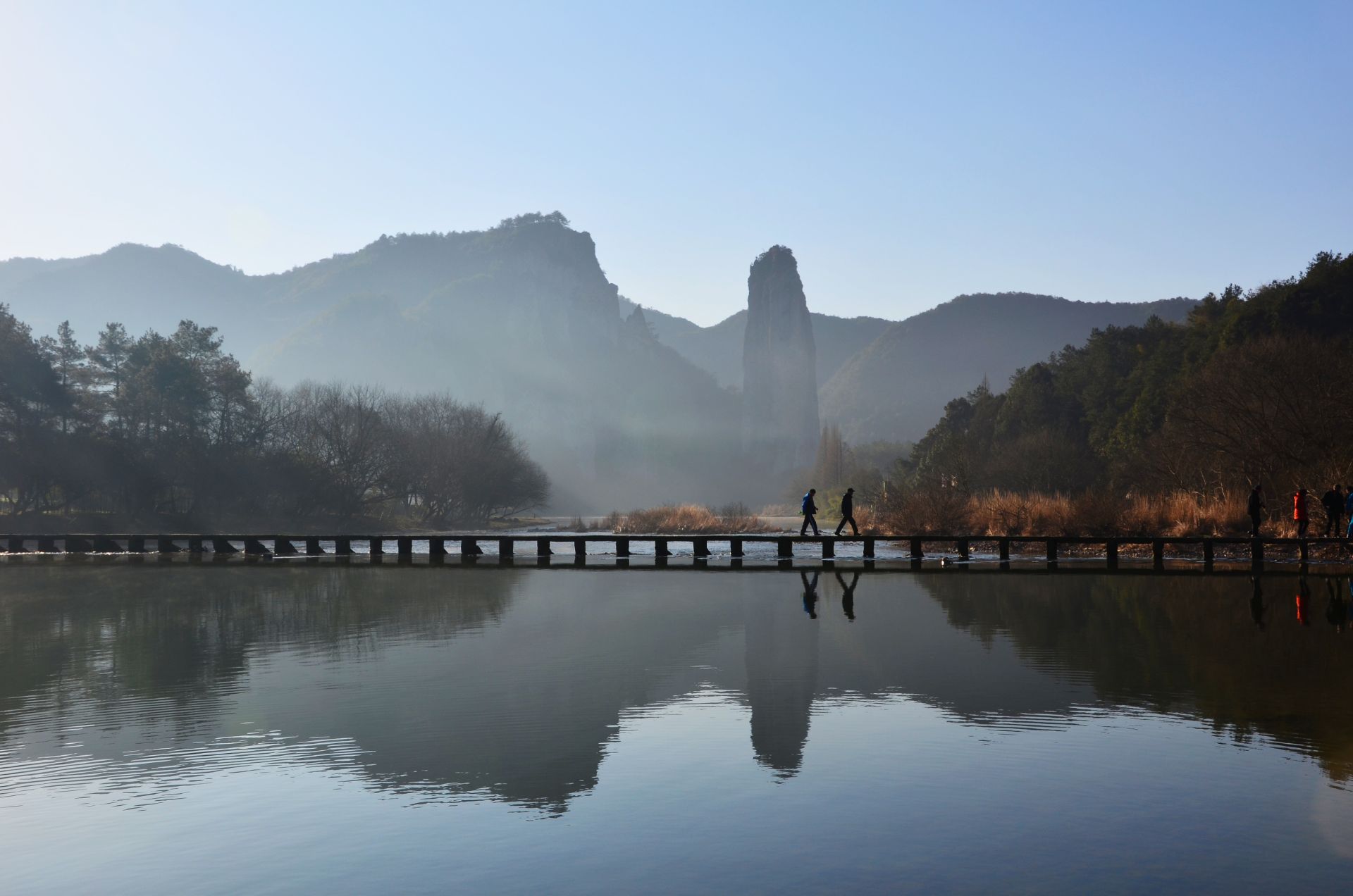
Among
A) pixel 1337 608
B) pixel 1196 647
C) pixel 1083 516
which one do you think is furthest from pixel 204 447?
pixel 1196 647

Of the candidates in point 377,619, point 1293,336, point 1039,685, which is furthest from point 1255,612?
point 1293,336

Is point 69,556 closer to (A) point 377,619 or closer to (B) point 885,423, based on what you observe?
(A) point 377,619

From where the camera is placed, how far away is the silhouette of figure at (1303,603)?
18.4 metres

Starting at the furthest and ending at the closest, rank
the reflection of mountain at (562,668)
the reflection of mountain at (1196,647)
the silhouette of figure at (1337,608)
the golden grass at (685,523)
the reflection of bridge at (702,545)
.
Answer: the golden grass at (685,523) < the reflection of bridge at (702,545) < the silhouette of figure at (1337,608) < the reflection of mountain at (1196,647) < the reflection of mountain at (562,668)

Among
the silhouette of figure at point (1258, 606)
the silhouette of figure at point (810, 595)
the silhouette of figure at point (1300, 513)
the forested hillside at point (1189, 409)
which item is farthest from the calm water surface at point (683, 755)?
the forested hillside at point (1189, 409)

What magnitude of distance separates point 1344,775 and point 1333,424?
110 ft

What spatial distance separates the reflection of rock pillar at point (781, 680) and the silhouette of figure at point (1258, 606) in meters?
6.93

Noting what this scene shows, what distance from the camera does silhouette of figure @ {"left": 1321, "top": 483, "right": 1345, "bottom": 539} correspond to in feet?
105

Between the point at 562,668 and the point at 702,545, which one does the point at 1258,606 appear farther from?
the point at 702,545

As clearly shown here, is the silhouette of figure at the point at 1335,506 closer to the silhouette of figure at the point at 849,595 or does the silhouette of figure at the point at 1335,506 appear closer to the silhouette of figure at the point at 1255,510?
the silhouette of figure at the point at 1255,510

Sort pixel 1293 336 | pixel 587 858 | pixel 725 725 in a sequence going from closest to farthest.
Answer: pixel 587 858, pixel 725 725, pixel 1293 336

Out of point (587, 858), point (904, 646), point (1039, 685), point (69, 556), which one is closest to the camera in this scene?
point (587, 858)

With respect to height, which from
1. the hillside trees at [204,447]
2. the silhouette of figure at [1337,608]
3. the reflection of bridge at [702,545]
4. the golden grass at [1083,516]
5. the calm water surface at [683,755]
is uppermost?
the hillside trees at [204,447]

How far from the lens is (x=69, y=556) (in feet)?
144
